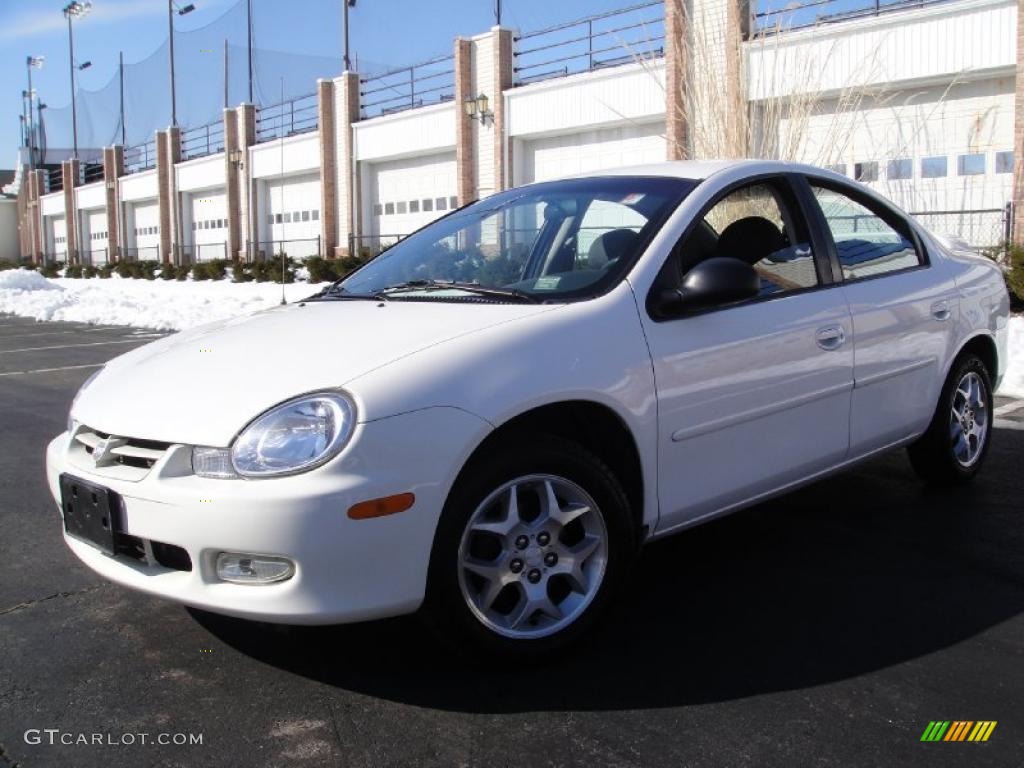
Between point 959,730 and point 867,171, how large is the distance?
1745 centimetres

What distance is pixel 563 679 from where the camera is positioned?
114 inches

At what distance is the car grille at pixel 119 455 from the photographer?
2809mm

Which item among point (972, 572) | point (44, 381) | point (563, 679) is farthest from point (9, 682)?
point (44, 381)

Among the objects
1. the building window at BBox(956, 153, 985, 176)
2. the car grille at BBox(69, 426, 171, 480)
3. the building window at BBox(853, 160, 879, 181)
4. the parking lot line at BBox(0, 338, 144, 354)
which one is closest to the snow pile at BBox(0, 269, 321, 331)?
the parking lot line at BBox(0, 338, 144, 354)

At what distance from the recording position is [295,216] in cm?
3525

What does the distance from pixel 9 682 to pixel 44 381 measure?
7.29m

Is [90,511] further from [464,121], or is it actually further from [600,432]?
[464,121]

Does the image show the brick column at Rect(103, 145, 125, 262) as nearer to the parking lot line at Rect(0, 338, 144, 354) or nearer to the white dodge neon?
the parking lot line at Rect(0, 338, 144, 354)

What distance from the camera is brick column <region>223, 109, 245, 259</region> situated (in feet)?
125

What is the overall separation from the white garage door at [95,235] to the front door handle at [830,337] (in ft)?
174

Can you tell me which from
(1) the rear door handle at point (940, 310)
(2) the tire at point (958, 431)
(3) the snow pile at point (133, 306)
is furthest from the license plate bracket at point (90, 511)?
(3) the snow pile at point (133, 306)

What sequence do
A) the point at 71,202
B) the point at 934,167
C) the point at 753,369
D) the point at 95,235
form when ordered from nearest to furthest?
1. the point at 753,369
2. the point at 934,167
3. the point at 95,235
4. the point at 71,202

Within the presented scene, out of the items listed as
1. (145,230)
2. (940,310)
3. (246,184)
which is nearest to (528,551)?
(940,310)

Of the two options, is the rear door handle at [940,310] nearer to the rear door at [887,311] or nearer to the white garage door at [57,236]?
the rear door at [887,311]
